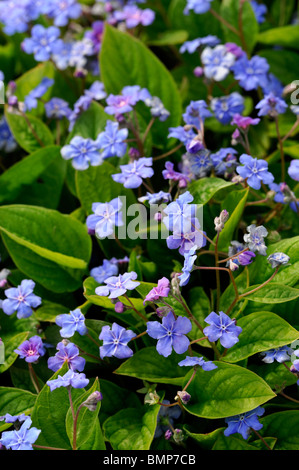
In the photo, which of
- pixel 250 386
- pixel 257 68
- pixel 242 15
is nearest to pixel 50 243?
pixel 250 386

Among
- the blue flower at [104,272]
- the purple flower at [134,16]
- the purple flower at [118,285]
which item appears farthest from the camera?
the purple flower at [134,16]

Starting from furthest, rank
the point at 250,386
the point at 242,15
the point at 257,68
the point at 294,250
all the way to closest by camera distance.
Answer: the point at 242,15
the point at 257,68
the point at 294,250
the point at 250,386

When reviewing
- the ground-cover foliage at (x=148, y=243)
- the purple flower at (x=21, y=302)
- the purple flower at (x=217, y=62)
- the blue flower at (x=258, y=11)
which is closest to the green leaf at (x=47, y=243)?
the ground-cover foliage at (x=148, y=243)

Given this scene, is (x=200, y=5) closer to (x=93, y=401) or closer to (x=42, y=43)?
(x=42, y=43)

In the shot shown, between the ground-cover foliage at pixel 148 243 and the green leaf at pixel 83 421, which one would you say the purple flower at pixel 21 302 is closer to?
the ground-cover foliage at pixel 148 243

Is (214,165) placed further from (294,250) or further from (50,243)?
(50,243)

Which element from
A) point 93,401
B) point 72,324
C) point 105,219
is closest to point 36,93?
point 105,219

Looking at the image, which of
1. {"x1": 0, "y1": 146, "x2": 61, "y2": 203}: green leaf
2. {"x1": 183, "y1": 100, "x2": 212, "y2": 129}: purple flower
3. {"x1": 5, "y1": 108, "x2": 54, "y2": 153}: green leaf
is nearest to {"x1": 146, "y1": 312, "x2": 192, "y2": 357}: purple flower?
{"x1": 183, "y1": 100, "x2": 212, "y2": 129}: purple flower

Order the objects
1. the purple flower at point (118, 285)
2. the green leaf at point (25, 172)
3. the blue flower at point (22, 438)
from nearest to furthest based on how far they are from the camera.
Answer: the blue flower at point (22, 438)
the purple flower at point (118, 285)
the green leaf at point (25, 172)
